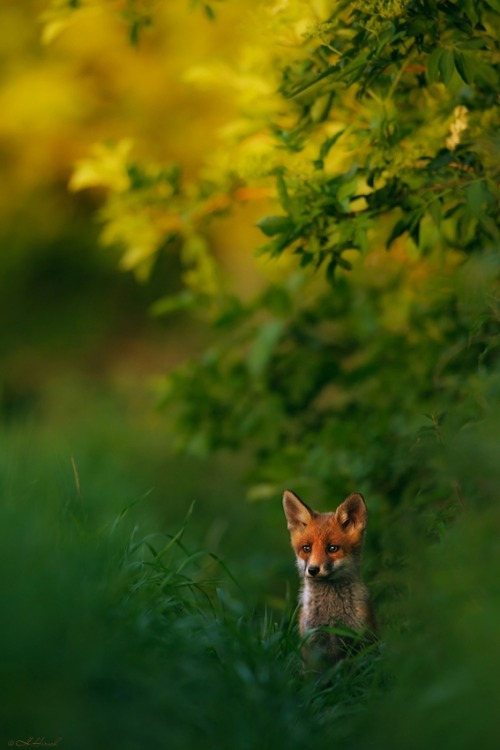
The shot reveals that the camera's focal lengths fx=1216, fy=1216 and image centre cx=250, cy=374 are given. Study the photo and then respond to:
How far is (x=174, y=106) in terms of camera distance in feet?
59.8

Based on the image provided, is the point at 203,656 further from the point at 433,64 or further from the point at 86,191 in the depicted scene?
the point at 86,191

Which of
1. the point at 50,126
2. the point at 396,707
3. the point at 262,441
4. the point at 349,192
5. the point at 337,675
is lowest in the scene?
the point at 396,707

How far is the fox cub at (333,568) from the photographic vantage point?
16.2 feet

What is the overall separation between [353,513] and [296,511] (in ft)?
0.94

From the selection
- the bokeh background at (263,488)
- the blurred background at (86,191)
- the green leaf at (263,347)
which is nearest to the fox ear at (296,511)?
the bokeh background at (263,488)

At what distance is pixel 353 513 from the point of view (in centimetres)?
511

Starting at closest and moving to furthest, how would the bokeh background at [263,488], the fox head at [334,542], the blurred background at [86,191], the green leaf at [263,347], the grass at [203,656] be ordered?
the grass at [203,656] → the bokeh background at [263,488] → the fox head at [334,542] → the green leaf at [263,347] → the blurred background at [86,191]

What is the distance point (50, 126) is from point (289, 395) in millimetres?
11039

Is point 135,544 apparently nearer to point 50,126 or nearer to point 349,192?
point 349,192

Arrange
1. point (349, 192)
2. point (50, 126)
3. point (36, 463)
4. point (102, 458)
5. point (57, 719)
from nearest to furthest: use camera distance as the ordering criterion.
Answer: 1. point (57, 719)
2. point (349, 192)
3. point (36, 463)
4. point (102, 458)
5. point (50, 126)

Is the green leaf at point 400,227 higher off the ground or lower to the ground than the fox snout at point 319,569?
higher

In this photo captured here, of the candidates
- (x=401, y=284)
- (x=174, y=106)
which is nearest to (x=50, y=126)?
(x=174, y=106)

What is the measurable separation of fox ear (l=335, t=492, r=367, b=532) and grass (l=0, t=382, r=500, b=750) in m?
0.24

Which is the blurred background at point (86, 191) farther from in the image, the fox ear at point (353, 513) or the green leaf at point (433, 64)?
the green leaf at point (433, 64)
